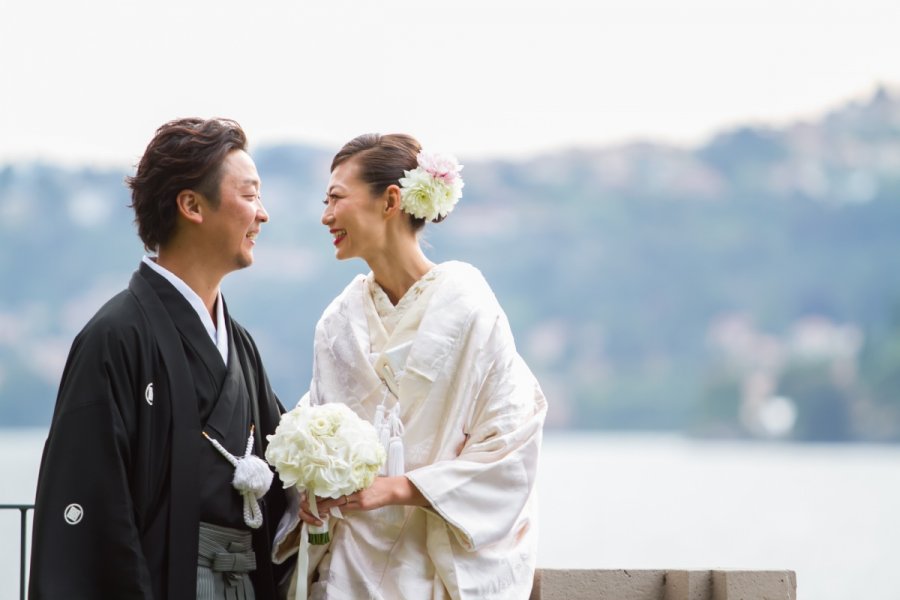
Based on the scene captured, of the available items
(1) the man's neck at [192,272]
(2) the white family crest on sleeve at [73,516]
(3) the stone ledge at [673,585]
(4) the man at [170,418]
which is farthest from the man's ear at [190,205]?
(3) the stone ledge at [673,585]

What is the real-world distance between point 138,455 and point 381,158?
3.73 ft

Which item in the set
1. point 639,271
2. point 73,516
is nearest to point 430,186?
point 73,516

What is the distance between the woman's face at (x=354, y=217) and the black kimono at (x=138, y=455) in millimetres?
495

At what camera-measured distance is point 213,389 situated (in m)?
3.38

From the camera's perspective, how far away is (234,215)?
346 centimetres

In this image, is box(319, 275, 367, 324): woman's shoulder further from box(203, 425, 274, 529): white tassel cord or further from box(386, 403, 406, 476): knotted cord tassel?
box(203, 425, 274, 529): white tassel cord

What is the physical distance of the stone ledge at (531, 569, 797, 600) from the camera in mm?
3988

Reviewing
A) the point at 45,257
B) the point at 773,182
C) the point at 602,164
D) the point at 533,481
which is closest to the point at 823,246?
the point at 773,182

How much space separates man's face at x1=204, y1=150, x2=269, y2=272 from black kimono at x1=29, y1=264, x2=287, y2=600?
177 mm

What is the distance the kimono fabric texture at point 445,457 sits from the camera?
347cm

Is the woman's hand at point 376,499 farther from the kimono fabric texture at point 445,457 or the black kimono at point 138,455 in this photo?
the black kimono at point 138,455

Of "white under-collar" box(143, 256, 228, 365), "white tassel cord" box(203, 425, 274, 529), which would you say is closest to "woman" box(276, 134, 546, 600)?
"white tassel cord" box(203, 425, 274, 529)

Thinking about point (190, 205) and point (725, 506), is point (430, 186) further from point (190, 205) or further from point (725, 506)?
point (725, 506)

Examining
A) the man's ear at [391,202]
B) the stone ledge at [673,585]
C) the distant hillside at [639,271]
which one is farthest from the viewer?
the distant hillside at [639,271]
